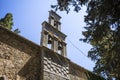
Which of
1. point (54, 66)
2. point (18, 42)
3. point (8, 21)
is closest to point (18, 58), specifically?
point (18, 42)

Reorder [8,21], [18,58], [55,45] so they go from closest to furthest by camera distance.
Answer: [18,58]
[55,45]
[8,21]

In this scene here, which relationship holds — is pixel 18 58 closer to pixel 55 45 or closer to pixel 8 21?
pixel 55 45

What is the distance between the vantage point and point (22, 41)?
1043 cm

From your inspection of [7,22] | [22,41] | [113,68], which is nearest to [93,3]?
[113,68]

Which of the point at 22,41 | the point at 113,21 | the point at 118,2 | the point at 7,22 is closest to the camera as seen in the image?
the point at 118,2

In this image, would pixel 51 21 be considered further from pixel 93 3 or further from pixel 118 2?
pixel 118 2

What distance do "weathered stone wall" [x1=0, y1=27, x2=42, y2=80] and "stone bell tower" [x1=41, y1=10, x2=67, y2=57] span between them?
90 cm

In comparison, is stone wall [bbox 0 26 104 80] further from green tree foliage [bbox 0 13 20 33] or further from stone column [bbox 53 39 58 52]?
green tree foliage [bbox 0 13 20 33]

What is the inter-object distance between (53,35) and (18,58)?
2.98 metres

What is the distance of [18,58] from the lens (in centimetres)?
991

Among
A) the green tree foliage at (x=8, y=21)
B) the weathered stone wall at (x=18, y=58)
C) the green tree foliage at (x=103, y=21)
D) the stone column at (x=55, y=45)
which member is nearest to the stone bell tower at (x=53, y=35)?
the stone column at (x=55, y=45)

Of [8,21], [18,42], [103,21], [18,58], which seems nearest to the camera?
[103,21]

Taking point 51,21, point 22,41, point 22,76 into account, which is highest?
point 51,21

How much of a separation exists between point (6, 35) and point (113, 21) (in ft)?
15.3
